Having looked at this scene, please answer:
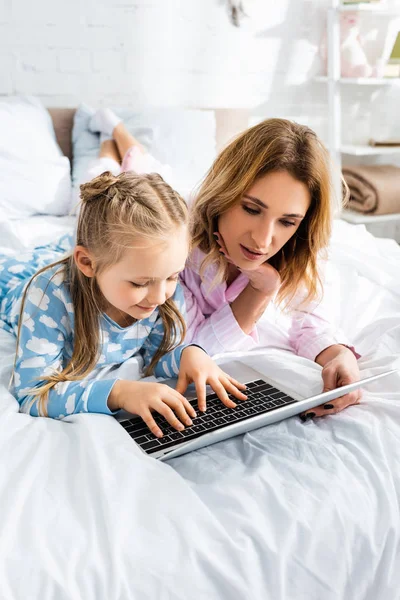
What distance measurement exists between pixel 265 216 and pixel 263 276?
0.43 ft

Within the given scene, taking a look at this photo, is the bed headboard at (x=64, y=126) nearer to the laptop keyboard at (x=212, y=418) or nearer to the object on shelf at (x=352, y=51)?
the object on shelf at (x=352, y=51)

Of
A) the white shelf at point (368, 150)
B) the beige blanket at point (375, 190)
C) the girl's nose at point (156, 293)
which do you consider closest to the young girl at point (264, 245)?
the girl's nose at point (156, 293)

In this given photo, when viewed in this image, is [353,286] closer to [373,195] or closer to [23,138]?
[23,138]

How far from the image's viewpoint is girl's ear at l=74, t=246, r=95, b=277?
96cm

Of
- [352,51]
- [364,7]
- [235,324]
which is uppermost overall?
[364,7]

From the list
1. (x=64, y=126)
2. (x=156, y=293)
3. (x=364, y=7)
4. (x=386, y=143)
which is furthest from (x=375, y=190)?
(x=156, y=293)

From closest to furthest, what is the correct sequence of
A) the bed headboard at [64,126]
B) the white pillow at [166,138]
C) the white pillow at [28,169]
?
the white pillow at [28,169], the white pillow at [166,138], the bed headboard at [64,126]

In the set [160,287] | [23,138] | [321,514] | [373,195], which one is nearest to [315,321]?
[160,287]

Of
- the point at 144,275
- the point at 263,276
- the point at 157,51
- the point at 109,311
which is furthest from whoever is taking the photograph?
the point at 157,51

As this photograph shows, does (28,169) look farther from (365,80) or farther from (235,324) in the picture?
(365,80)

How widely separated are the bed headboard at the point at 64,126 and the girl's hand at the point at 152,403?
5.88ft

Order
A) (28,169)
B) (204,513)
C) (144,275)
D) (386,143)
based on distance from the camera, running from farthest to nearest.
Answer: (386,143), (28,169), (144,275), (204,513)

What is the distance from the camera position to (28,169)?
2096mm

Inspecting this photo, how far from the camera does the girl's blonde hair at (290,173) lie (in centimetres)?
111
